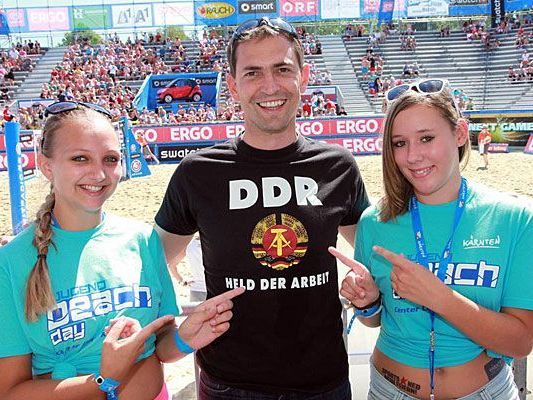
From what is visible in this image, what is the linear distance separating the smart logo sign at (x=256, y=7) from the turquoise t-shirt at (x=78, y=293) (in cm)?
3272

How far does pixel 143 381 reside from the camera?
2.06 metres

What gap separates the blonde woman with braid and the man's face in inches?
23.8

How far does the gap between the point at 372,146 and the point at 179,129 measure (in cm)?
694

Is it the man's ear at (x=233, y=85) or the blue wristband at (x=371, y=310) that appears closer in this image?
the blue wristband at (x=371, y=310)

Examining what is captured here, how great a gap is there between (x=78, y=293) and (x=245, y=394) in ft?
2.59

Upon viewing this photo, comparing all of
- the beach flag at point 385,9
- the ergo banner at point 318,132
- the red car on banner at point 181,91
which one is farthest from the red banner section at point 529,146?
the beach flag at point 385,9

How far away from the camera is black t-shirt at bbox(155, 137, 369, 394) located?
2.22 m

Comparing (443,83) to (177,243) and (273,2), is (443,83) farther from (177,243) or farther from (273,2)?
(273,2)

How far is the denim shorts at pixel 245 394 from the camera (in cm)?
220

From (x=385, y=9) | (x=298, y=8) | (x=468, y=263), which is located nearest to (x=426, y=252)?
(x=468, y=263)

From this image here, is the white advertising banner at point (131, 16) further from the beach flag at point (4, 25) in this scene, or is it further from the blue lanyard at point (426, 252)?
the blue lanyard at point (426, 252)

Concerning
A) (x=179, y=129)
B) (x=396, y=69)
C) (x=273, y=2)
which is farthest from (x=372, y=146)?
(x=273, y=2)

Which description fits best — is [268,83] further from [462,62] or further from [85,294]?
[462,62]

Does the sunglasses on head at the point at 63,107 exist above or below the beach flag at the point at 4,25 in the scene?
below
